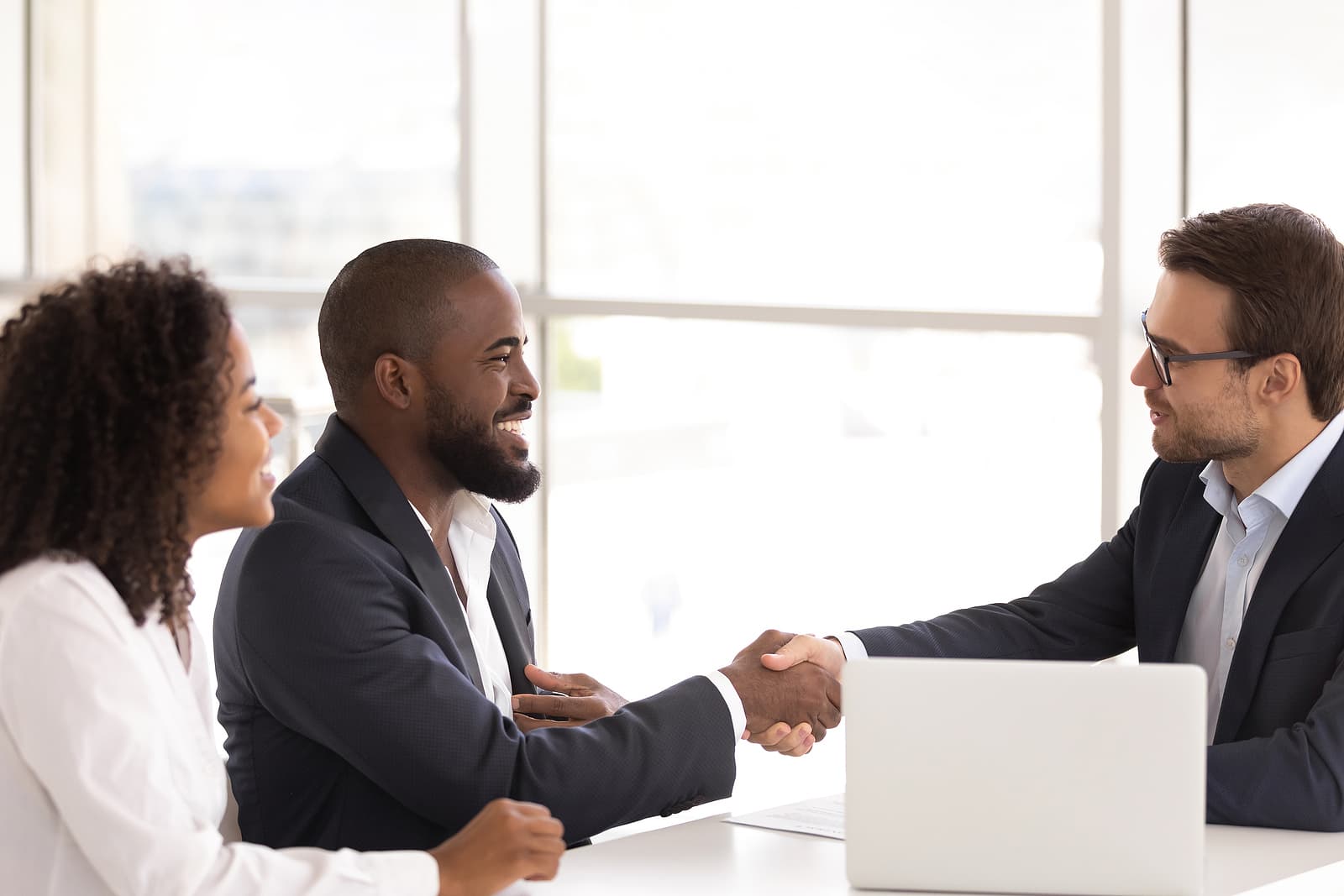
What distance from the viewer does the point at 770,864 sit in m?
1.92

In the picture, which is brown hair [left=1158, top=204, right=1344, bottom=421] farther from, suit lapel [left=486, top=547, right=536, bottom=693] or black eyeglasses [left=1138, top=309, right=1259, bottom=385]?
suit lapel [left=486, top=547, right=536, bottom=693]

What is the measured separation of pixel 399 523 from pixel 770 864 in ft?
2.42

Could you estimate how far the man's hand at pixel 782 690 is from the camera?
2.44 meters

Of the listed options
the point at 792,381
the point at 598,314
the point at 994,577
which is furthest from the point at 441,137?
the point at 994,577

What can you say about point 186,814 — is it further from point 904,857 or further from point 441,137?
point 441,137

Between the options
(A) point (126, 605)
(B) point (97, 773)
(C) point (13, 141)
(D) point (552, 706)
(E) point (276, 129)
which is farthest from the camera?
(C) point (13, 141)

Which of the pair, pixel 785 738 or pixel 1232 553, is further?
pixel 785 738

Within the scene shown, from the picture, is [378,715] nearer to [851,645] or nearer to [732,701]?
[732,701]

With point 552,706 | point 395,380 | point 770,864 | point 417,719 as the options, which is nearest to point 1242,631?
point 770,864

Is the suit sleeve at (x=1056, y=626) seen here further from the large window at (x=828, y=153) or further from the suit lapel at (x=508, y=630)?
the large window at (x=828, y=153)

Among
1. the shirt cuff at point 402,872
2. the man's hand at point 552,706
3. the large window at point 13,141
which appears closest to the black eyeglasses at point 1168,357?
the man's hand at point 552,706

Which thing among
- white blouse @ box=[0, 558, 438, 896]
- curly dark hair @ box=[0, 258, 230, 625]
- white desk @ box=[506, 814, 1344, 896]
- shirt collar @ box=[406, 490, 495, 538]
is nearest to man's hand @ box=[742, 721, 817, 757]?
white desk @ box=[506, 814, 1344, 896]

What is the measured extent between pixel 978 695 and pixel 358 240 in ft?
12.0

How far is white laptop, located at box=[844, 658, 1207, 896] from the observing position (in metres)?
1.65
